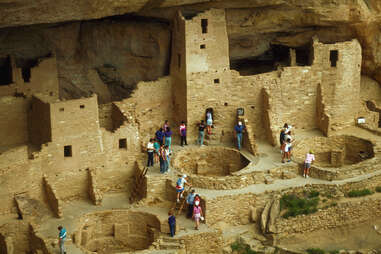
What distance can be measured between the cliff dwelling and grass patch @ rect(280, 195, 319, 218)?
0.04 meters

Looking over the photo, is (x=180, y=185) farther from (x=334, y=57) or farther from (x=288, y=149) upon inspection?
(x=334, y=57)

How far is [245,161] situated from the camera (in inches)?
1292

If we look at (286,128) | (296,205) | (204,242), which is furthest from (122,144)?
(296,205)

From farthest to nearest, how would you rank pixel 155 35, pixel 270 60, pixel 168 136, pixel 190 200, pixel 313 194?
pixel 270 60
pixel 155 35
pixel 168 136
pixel 313 194
pixel 190 200

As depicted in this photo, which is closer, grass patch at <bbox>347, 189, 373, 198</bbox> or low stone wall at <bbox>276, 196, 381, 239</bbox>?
low stone wall at <bbox>276, 196, 381, 239</bbox>

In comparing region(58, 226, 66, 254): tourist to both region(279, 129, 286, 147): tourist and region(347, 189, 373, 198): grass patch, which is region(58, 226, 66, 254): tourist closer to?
region(279, 129, 286, 147): tourist

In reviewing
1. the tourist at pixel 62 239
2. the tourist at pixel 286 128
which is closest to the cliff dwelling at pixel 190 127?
the tourist at pixel 62 239

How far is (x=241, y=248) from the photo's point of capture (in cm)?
2970

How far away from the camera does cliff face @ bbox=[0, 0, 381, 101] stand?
3344 centimetres

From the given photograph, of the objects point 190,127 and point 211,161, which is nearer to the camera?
point 211,161

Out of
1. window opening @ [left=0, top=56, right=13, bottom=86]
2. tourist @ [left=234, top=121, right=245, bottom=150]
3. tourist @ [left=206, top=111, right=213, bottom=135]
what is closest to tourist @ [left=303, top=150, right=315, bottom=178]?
tourist @ [left=234, top=121, right=245, bottom=150]

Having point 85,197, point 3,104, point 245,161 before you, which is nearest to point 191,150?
point 245,161

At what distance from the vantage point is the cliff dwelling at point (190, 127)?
29.8 metres

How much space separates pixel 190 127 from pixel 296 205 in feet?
19.1
